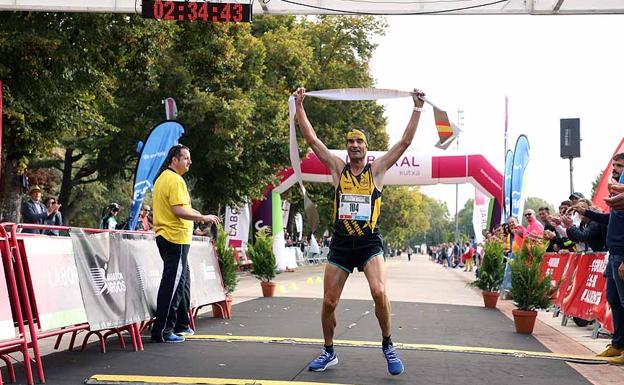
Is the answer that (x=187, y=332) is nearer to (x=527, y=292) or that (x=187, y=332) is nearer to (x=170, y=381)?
(x=170, y=381)

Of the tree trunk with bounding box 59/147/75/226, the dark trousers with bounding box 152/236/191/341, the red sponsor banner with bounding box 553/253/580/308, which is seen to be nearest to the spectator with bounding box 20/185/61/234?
the dark trousers with bounding box 152/236/191/341

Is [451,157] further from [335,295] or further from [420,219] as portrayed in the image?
[420,219]

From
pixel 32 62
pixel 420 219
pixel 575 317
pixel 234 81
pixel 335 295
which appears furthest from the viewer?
pixel 420 219

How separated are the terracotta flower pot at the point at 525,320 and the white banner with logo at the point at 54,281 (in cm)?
612

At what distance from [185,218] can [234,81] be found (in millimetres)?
20257

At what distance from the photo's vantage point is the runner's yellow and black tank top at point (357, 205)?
748 centimetres

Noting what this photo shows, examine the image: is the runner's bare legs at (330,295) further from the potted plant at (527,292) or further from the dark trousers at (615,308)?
the potted plant at (527,292)

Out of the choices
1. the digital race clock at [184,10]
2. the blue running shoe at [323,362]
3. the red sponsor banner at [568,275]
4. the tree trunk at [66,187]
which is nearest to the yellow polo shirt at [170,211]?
the blue running shoe at [323,362]

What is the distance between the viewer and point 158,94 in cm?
2650

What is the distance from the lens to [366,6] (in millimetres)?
12797

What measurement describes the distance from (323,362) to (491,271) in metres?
9.60

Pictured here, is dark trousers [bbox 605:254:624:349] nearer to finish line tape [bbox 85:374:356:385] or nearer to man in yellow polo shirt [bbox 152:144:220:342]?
finish line tape [bbox 85:374:356:385]

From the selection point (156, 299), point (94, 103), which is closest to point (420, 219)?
point (94, 103)

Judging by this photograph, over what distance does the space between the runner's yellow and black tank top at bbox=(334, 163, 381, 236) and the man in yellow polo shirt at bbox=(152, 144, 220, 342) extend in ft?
6.19
